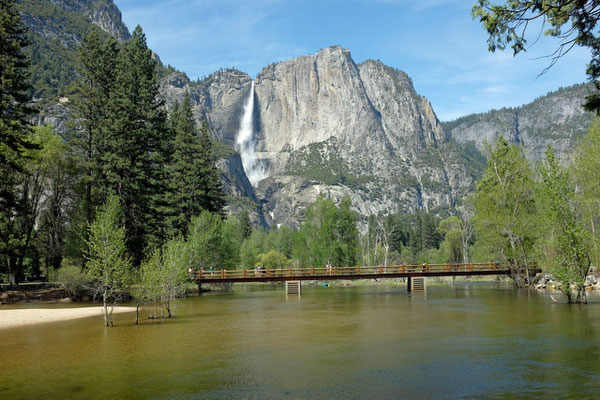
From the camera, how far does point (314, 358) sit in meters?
18.2

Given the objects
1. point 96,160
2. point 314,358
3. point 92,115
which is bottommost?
point 314,358

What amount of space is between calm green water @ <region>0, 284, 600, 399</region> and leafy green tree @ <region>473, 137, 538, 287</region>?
22.0 metres

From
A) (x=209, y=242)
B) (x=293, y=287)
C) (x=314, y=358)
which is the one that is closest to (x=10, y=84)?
(x=209, y=242)

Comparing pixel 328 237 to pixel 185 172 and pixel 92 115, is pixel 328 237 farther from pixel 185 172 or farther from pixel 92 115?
pixel 92 115

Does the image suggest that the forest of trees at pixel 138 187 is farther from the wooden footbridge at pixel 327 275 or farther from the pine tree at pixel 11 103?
the wooden footbridge at pixel 327 275

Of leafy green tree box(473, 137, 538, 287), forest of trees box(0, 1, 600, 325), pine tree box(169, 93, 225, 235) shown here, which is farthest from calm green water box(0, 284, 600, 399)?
pine tree box(169, 93, 225, 235)

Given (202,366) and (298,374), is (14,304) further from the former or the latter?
(298,374)

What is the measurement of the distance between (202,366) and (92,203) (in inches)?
1476

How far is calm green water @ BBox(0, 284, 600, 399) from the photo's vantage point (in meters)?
13.7

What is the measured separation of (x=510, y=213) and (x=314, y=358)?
42.3 m

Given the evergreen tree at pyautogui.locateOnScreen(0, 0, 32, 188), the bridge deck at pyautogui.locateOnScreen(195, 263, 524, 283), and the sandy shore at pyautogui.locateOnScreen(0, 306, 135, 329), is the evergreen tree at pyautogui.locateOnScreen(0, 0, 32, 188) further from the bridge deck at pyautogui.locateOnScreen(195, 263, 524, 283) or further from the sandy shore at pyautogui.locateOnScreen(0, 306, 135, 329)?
the bridge deck at pyautogui.locateOnScreen(195, 263, 524, 283)

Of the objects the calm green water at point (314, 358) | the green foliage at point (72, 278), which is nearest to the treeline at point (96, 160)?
the green foliage at point (72, 278)

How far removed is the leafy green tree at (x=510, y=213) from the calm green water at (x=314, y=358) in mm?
21998

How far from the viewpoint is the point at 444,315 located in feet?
103
